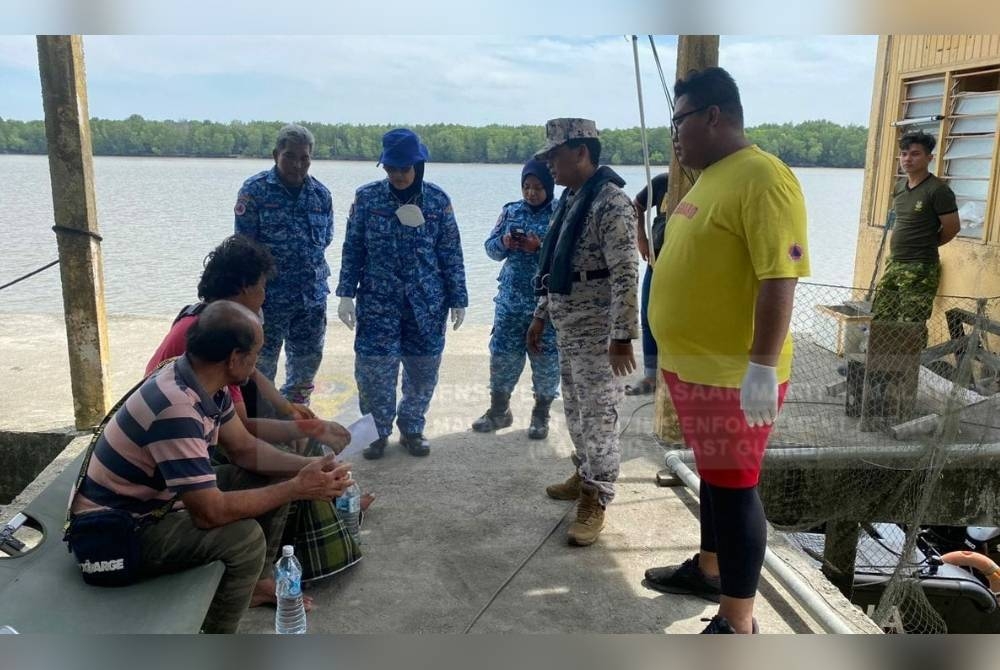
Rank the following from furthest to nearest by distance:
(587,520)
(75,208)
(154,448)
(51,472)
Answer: (51,472) < (75,208) < (587,520) < (154,448)

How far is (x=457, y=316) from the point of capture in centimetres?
249

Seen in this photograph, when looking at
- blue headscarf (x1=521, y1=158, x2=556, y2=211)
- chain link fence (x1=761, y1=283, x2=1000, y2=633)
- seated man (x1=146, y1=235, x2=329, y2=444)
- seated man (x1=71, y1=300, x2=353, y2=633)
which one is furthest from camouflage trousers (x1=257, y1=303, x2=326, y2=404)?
chain link fence (x1=761, y1=283, x2=1000, y2=633)

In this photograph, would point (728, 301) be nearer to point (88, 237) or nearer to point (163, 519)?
point (163, 519)

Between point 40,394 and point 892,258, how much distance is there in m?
4.26

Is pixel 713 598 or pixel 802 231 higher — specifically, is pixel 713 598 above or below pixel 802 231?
below

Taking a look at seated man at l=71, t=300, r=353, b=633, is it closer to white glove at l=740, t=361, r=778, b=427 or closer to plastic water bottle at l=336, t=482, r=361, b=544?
plastic water bottle at l=336, t=482, r=361, b=544

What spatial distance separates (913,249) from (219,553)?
217cm

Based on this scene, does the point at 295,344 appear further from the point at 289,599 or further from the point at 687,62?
the point at 687,62

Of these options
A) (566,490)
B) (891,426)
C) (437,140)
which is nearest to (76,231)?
(437,140)

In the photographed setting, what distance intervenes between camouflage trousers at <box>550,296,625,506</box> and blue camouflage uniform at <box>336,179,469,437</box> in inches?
16.2

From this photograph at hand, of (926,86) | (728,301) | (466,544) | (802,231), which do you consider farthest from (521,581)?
(926,86)

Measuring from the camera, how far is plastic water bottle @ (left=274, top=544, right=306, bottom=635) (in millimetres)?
2119

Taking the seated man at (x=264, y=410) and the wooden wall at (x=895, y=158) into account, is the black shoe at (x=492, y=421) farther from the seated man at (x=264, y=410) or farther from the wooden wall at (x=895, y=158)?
the wooden wall at (x=895, y=158)

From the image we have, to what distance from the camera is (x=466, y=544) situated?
253 cm
